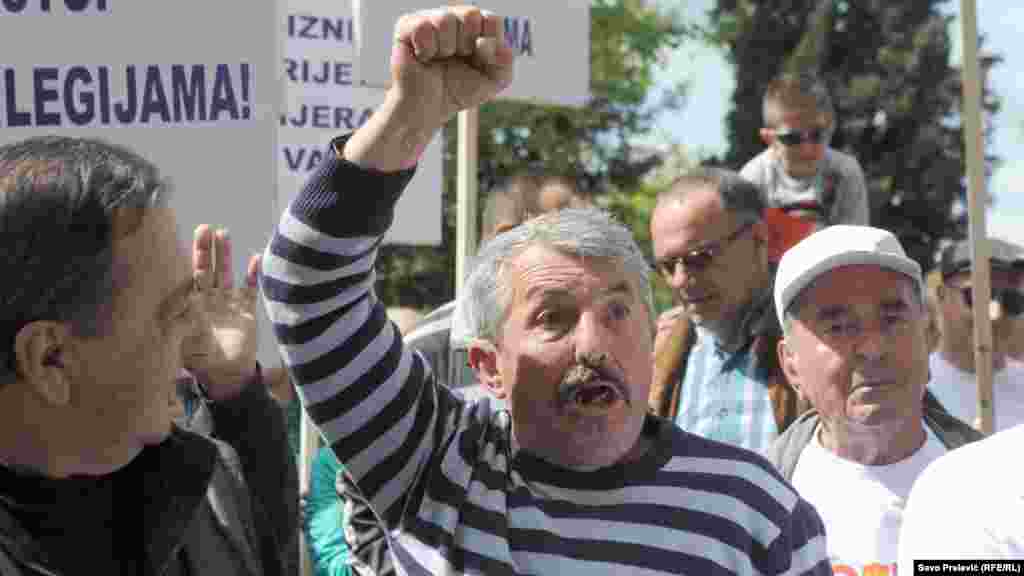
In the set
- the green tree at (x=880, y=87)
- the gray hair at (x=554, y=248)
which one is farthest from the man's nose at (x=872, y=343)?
the green tree at (x=880, y=87)

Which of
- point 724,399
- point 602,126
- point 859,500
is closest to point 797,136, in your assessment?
point 724,399

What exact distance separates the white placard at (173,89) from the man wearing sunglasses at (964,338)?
2.69 meters

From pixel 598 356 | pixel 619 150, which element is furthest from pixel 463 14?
pixel 619 150

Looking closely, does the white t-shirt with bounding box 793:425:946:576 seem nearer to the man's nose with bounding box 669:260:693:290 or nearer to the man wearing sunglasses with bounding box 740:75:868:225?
the man's nose with bounding box 669:260:693:290

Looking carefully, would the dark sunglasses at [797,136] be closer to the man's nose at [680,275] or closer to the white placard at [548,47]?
the white placard at [548,47]

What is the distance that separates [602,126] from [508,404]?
23.4 m

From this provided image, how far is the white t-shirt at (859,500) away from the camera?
2.76m

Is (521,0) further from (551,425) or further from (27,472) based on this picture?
(27,472)

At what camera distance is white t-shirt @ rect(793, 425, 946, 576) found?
2.76 meters

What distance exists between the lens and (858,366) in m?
2.90

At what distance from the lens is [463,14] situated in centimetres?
197

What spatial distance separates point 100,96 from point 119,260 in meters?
1.77

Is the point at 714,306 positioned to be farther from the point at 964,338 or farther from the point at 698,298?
the point at 964,338

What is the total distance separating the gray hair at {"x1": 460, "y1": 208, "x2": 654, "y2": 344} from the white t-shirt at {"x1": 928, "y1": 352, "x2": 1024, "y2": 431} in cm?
305
